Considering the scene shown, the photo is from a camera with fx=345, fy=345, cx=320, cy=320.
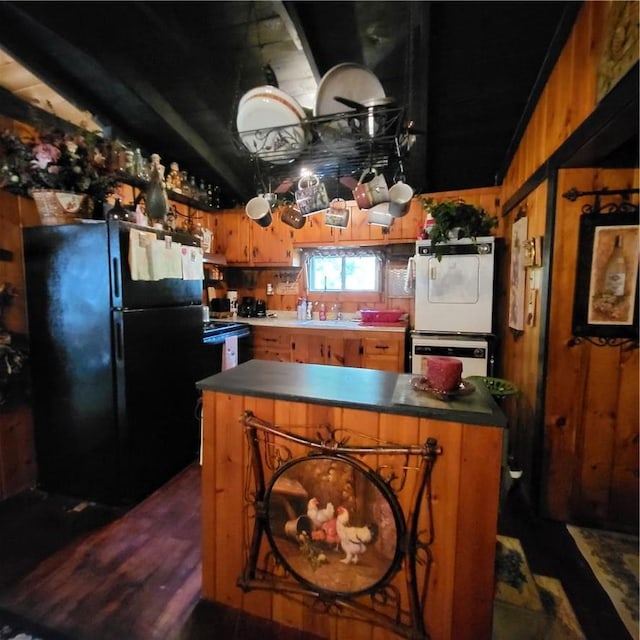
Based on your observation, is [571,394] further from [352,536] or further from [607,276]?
[352,536]

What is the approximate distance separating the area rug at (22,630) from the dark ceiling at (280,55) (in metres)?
2.08

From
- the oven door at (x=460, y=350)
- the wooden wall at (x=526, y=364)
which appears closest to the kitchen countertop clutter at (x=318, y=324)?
the oven door at (x=460, y=350)

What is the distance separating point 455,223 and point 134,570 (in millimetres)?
2945

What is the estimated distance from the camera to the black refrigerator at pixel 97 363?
6.23 feet

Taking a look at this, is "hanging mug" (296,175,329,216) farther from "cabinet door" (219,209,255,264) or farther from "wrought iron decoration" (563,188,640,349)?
"cabinet door" (219,209,255,264)

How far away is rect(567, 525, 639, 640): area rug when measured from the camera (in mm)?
1389

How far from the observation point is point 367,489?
1122mm

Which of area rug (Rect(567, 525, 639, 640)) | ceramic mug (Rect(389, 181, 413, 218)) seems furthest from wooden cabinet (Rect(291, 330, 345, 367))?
area rug (Rect(567, 525, 639, 640))

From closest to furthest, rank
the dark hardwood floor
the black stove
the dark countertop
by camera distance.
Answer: the dark countertop, the dark hardwood floor, the black stove

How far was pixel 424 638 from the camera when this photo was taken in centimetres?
109

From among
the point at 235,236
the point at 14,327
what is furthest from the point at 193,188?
the point at 14,327

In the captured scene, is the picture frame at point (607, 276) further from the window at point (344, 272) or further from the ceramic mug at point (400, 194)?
the window at point (344, 272)

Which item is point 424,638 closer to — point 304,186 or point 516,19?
point 304,186

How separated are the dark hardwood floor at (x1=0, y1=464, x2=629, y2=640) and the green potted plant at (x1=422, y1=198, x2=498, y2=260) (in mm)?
1867
